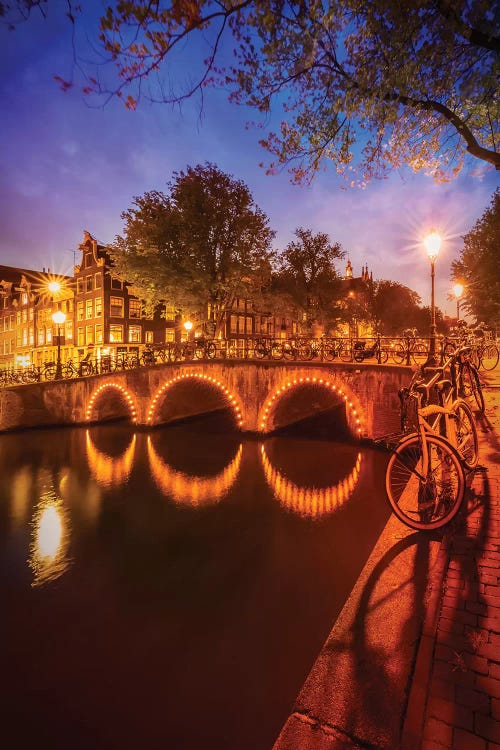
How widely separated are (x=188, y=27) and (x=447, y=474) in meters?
7.20

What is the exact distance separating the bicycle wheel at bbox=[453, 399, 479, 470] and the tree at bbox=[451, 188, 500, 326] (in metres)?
28.1

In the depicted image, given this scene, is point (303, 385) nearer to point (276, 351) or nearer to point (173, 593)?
point (276, 351)

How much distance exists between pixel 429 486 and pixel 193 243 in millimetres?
23922

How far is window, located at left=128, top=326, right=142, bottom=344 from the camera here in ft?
133

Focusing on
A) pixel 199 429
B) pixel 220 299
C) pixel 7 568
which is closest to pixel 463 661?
pixel 7 568

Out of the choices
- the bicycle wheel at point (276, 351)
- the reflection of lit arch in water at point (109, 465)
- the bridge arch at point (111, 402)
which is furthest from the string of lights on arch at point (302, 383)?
the bridge arch at point (111, 402)

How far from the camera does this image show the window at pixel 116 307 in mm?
39281

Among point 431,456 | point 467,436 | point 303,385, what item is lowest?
point 431,456

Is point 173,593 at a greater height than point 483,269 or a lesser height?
lesser

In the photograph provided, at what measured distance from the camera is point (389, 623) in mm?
3730

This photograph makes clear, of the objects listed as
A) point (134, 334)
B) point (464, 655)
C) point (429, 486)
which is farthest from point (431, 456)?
point (134, 334)

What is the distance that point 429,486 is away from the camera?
5.35 m

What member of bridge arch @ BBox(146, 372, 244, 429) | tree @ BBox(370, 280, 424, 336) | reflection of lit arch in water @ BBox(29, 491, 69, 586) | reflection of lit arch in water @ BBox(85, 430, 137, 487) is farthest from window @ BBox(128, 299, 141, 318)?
tree @ BBox(370, 280, 424, 336)

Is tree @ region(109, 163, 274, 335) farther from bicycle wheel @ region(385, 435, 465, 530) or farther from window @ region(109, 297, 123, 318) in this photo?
bicycle wheel @ region(385, 435, 465, 530)
